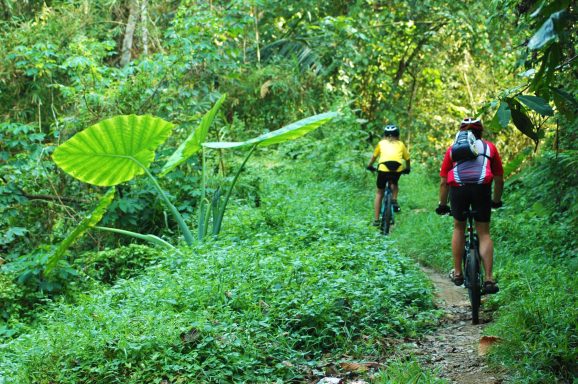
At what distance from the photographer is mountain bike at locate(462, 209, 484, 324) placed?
19.4 feet

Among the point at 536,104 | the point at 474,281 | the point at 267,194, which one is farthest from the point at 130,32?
the point at 536,104

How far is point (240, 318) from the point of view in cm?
523

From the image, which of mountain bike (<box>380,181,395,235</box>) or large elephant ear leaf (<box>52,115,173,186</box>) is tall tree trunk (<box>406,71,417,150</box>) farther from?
large elephant ear leaf (<box>52,115,173,186</box>)

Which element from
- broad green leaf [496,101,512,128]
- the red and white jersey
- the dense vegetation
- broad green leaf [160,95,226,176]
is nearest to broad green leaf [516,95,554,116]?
the dense vegetation

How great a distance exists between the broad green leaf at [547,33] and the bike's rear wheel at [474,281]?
13.0 feet

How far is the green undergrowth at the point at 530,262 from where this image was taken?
14.8 feet

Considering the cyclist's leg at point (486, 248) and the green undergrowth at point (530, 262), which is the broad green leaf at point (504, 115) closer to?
the green undergrowth at point (530, 262)

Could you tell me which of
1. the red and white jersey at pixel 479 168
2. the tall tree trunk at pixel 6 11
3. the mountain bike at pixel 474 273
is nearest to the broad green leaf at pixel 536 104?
the red and white jersey at pixel 479 168

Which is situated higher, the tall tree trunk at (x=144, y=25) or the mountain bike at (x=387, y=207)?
the tall tree trunk at (x=144, y=25)

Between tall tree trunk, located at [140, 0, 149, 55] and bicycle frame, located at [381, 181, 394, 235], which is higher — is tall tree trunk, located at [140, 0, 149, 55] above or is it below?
above

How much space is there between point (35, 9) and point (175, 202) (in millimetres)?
6104

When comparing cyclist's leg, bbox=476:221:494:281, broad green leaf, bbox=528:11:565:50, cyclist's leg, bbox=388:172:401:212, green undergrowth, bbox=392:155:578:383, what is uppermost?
broad green leaf, bbox=528:11:565:50

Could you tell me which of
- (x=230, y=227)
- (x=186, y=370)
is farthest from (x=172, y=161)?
(x=186, y=370)

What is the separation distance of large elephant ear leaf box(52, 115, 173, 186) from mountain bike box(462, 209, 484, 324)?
388 centimetres
